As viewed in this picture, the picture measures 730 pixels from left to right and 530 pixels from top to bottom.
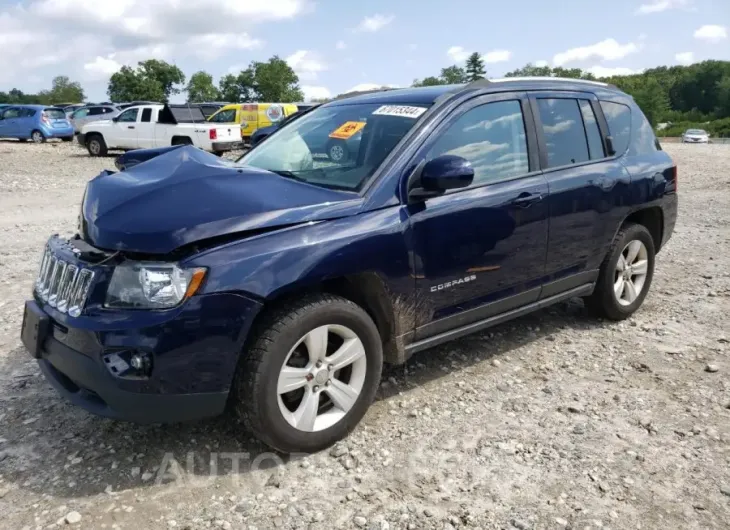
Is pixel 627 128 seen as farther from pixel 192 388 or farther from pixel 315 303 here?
pixel 192 388

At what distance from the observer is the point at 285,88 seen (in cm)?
8456

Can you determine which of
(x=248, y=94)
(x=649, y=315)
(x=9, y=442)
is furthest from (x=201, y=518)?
(x=248, y=94)

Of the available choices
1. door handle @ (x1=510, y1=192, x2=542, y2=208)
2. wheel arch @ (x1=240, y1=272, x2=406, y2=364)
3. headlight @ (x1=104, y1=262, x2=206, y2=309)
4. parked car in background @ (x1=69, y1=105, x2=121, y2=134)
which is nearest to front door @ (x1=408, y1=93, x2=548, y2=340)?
door handle @ (x1=510, y1=192, x2=542, y2=208)

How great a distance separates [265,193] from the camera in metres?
2.99

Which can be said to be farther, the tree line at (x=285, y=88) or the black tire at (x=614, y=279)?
the tree line at (x=285, y=88)

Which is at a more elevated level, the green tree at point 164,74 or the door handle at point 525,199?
the green tree at point 164,74

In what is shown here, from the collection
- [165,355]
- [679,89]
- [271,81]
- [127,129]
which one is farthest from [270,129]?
[679,89]

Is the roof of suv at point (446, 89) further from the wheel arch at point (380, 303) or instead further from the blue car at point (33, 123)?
the blue car at point (33, 123)

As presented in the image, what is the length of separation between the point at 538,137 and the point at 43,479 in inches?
133

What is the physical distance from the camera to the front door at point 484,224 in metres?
3.38

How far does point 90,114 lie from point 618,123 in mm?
28938

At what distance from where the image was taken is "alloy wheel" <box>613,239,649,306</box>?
4.80 meters

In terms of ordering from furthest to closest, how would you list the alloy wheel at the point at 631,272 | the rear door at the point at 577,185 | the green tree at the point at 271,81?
the green tree at the point at 271,81 < the alloy wheel at the point at 631,272 < the rear door at the point at 577,185

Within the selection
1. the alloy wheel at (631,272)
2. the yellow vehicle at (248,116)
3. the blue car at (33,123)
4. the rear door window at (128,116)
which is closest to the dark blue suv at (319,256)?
the alloy wheel at (631,272)
